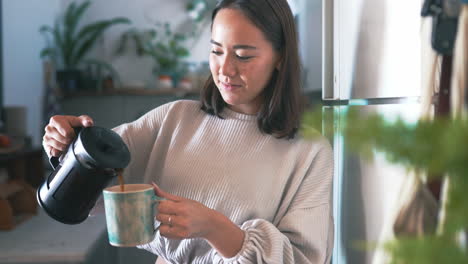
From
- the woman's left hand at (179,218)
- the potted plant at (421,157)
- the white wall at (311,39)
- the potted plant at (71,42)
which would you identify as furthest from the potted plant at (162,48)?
the potted plant at (421,157)

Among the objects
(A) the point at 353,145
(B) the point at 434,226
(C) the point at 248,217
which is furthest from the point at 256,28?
(A) the point at 353,145

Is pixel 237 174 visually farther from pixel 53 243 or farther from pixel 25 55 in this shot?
pixel 25 55

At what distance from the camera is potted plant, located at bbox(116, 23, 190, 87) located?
4078 millimetres

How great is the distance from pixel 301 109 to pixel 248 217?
0.28m

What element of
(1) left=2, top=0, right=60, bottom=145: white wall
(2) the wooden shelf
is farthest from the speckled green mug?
(2) the wooden shelf

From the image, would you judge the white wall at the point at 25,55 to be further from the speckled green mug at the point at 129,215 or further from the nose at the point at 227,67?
the speckled green mug at the point at 129,215

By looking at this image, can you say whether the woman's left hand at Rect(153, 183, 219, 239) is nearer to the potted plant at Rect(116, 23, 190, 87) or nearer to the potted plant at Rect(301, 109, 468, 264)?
the potted plant at Rect(301, 109, 468, 264)

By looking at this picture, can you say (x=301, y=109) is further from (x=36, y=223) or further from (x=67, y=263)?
(x=36, y=223)

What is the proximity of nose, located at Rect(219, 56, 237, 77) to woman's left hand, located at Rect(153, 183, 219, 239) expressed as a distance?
0.97ft

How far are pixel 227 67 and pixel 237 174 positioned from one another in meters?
0.25

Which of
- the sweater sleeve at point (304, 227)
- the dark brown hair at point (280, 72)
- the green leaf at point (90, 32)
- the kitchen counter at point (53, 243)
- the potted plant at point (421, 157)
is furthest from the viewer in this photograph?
the green leaf at point (90, 32)

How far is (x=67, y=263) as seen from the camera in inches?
58.5

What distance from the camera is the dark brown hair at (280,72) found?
101cm

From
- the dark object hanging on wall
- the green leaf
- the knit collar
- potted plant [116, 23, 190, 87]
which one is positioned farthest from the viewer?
potted plant [116, 23, 190, 87]
